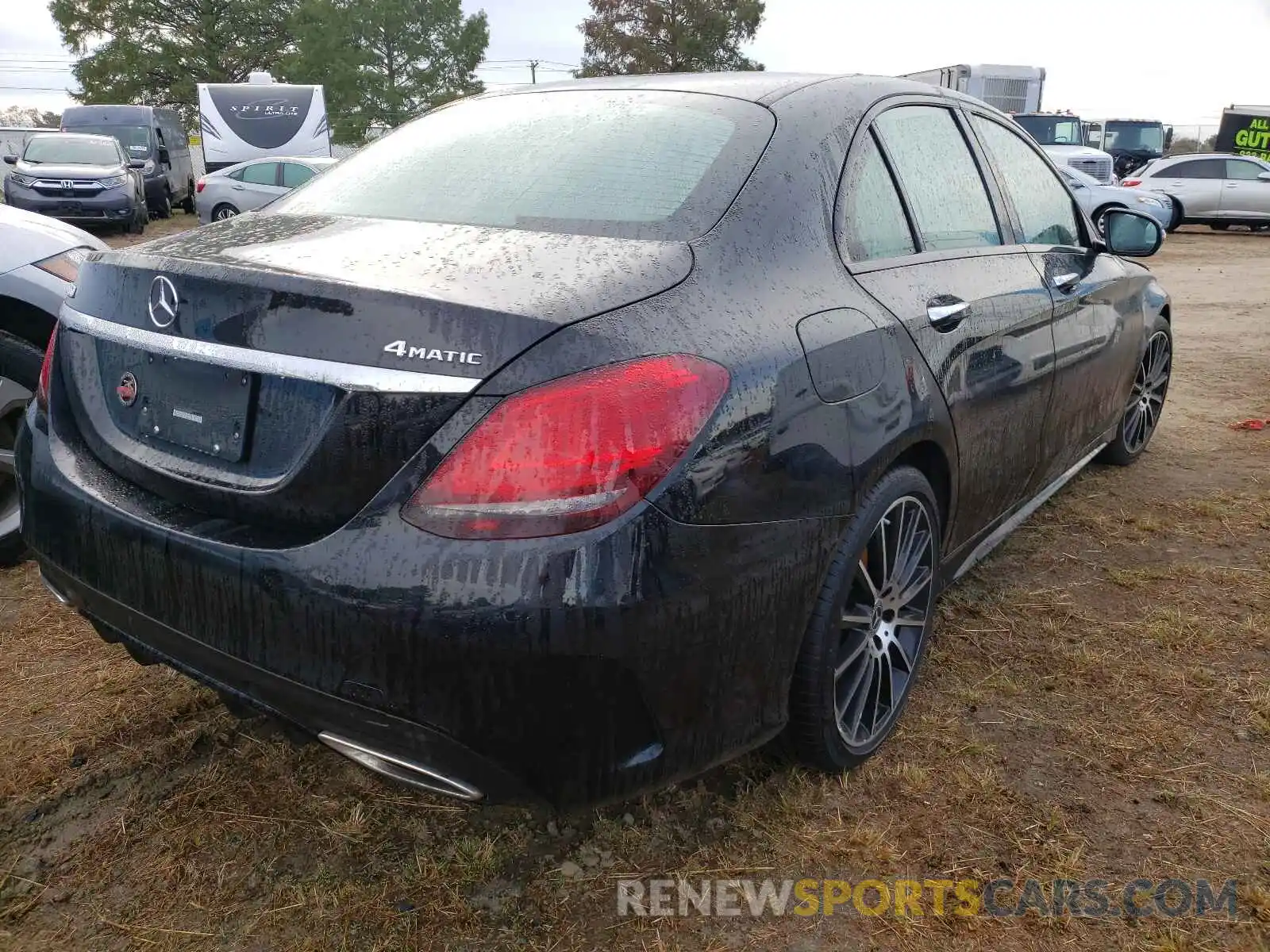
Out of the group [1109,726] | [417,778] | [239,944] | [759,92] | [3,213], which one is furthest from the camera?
[3,213]

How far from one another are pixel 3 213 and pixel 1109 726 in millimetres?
3963

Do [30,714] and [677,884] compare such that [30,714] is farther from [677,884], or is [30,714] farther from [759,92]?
[759,92]

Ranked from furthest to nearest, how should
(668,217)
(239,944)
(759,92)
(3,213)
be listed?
(3,213) → (759,92) → (668,217) → (239,944)

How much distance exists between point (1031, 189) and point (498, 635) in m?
2.56

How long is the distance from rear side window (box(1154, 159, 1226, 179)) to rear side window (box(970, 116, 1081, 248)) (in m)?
19.8

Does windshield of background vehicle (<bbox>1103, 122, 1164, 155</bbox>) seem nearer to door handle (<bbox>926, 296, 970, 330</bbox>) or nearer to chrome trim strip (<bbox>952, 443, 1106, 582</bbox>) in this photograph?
chrome trim strip (<bbox>952, 443, 1106, 582</bbox>)

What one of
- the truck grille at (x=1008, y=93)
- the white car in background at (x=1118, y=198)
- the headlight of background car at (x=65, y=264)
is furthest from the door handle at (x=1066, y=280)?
the truck grille at (x=1008, y=93)

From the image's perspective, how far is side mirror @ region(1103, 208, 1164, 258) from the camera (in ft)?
12.2

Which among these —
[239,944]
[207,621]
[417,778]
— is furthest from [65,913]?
[417,778]

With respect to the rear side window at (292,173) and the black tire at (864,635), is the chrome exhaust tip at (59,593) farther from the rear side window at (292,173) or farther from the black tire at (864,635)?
the rear side window at (292,173)

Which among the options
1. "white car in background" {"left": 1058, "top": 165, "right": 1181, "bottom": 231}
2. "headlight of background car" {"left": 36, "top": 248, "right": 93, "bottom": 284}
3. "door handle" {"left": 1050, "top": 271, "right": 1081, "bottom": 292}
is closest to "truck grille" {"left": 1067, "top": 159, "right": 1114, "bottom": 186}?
"white car in background" {"left": 1058, "top": 165, "right": 1181, "bottom": 231}

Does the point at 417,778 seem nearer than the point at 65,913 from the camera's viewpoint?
Yes

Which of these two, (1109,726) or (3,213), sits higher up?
(3,213)

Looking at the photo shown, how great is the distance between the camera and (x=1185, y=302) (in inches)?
432
